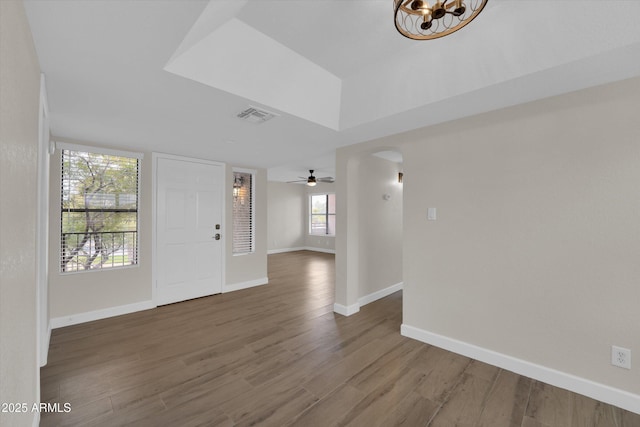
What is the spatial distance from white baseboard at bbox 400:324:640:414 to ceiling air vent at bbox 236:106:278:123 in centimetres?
270

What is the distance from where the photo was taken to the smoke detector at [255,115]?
7.64ft

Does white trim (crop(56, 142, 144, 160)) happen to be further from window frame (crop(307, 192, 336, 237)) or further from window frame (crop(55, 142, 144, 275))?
window frame (crop(307, 192, 336, 237))

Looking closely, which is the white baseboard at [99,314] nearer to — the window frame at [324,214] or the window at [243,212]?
the window at [243,212]

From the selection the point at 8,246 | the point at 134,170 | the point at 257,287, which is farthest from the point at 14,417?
the point at 257,287

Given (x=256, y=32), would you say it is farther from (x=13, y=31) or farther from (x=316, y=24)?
(x=13, y=31)

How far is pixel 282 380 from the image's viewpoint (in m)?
2.15

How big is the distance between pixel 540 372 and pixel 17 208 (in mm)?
3493

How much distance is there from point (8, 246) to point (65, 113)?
2.19 metres

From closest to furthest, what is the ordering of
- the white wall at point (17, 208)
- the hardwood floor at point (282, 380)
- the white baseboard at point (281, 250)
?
the white wall at point (17, 208) < the hardwood floor at point (282, 380) < the white baseboard at point (281, 250)

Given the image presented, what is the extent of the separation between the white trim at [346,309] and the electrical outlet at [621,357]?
2.36 m

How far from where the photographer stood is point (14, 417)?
1.04 metres

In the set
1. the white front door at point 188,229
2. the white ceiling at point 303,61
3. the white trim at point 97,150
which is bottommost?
the white front door at point 188,229

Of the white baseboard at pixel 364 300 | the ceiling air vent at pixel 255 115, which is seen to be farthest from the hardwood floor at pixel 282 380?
the ceiling air vent at pixel 255 115

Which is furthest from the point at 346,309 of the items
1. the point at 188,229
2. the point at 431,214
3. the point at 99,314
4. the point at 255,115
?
the point at 99,314
